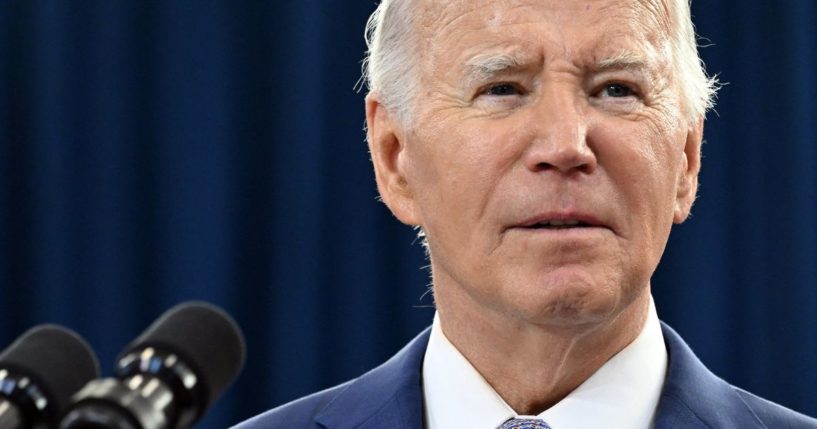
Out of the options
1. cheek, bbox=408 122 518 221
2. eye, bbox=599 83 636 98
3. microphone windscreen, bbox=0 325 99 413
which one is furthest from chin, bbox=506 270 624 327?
microphone windscreen, bbox=0 325 99 413

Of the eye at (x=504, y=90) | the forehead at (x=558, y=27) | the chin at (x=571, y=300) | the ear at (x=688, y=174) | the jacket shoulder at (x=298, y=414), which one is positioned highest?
the forehead at (x=558, y=27)

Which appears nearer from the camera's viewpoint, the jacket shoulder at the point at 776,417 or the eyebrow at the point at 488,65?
the eyebrow at the point at 488,65

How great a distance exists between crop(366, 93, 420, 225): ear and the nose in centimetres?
30

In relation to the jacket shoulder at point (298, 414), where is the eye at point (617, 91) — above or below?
above

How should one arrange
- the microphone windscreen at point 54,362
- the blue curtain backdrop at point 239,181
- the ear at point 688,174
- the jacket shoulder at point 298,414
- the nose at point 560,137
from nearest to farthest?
the microphone windscreen at point 54,362
the nose at point 560,137
the ear at point 688,174
the jacket shoulder at point 298,414
the blue curtain backdrop at point 239,181

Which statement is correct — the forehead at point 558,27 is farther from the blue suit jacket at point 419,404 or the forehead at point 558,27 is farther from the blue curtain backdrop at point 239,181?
the blue curtain backdrop at point 239,181

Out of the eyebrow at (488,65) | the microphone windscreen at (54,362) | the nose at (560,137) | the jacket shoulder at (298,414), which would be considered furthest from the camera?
the jacket shoulder at (298,414)

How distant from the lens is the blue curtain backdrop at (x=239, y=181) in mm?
2963

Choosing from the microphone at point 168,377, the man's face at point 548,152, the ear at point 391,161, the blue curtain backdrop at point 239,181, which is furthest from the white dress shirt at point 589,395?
the blue curtain backdrop at point 239,181

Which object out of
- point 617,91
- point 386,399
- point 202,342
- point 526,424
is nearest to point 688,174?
point 617,91

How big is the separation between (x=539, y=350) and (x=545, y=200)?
270 millimetres

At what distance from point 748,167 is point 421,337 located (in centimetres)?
125

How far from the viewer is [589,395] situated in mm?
1775

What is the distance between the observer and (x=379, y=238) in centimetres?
300
